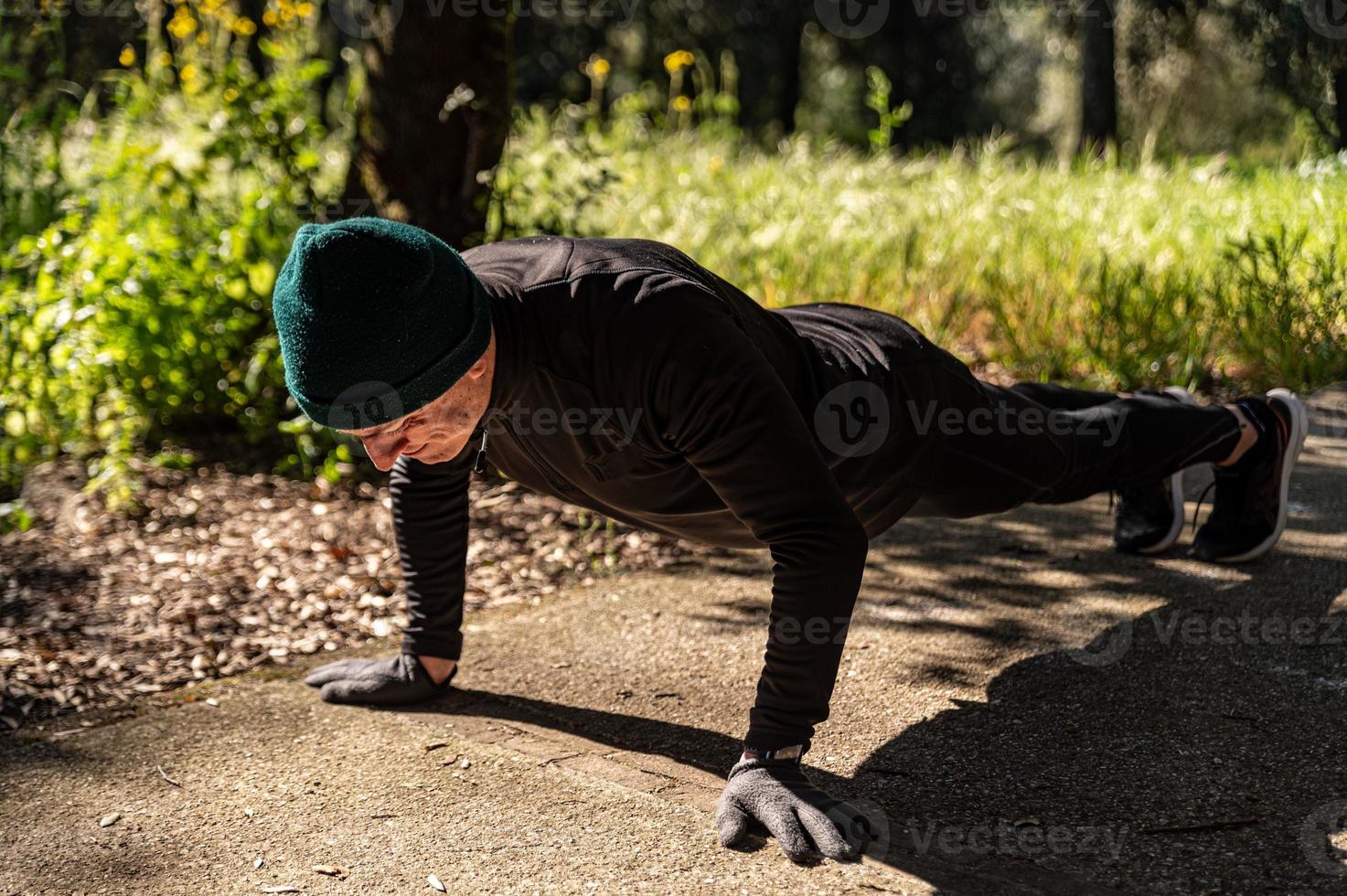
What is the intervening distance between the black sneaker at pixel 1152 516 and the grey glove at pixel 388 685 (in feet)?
6.25

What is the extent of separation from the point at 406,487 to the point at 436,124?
2.23 metres

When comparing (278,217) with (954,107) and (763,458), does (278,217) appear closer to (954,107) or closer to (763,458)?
(763,458)

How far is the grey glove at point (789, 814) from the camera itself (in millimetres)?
2189

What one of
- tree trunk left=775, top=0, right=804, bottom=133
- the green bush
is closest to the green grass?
the green bush

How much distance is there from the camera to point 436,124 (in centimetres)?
468

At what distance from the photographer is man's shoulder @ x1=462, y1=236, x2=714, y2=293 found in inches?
87.5

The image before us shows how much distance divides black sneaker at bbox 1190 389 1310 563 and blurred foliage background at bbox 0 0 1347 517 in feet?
5.16

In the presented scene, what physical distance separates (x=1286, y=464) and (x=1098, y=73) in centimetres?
1145

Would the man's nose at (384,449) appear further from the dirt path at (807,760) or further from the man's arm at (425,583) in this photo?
the dirt path at (807,760)

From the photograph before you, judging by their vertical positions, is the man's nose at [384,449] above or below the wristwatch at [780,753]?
above

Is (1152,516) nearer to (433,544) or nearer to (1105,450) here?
(1105,450)

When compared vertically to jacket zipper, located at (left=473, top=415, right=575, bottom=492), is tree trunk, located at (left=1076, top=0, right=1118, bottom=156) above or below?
above

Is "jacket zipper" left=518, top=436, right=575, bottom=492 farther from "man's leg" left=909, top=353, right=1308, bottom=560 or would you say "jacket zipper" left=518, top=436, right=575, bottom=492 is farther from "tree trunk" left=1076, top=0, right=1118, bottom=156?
"tree trunk" left=1076, top=0, right=1118, bottom=156

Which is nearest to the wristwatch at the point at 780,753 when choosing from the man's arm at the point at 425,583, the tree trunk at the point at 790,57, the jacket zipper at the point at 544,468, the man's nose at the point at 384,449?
the jacket zipper at the point at 544,468
